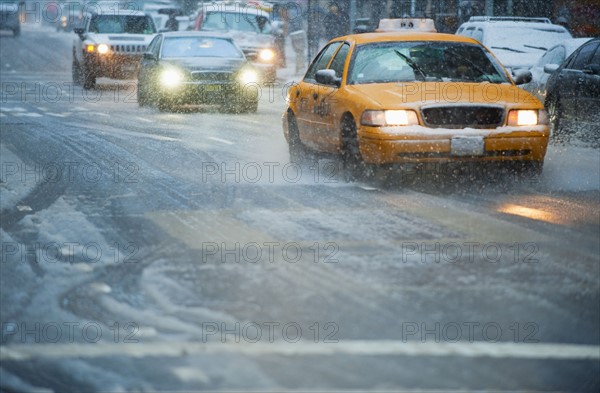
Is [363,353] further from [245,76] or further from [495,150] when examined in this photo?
[245,76]

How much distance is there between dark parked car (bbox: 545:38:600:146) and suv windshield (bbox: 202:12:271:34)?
17.2 metres

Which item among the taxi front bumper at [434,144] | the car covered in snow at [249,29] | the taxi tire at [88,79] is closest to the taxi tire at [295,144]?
the taxi front bumper at [434,144]

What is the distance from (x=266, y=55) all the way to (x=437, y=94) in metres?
21.3

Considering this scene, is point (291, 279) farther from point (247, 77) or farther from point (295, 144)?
point (247, 77)

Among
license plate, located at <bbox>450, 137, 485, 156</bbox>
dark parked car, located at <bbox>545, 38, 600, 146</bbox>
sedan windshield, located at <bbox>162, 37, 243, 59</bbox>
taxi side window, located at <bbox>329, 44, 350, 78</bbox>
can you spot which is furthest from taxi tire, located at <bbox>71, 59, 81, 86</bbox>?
license plate, located at <bbox>450, 137, 485, 156</bbox>

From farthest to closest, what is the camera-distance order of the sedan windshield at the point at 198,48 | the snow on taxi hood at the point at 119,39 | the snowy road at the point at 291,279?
the snow on taxi hood at the point at 119,39
the sedan windshield at the point at 198,48
the snowy road at the point at 291,279

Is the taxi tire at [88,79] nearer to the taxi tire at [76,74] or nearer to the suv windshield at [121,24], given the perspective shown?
the taxi tire at [76,74]

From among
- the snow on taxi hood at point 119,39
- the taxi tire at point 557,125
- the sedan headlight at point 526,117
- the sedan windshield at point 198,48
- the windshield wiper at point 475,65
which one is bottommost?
the taxi tire at point 557,125

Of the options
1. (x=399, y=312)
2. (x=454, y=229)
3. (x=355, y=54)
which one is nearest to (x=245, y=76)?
(x=355, y=54)

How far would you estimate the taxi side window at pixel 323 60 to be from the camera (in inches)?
553

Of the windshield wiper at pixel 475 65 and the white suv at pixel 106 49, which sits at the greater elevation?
the windshield wiper at pixel 475 65

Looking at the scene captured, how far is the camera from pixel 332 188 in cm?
1170

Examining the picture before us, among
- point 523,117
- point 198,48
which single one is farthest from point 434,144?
point 198,48

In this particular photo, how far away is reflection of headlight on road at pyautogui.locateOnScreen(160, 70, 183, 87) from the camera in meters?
22.8
